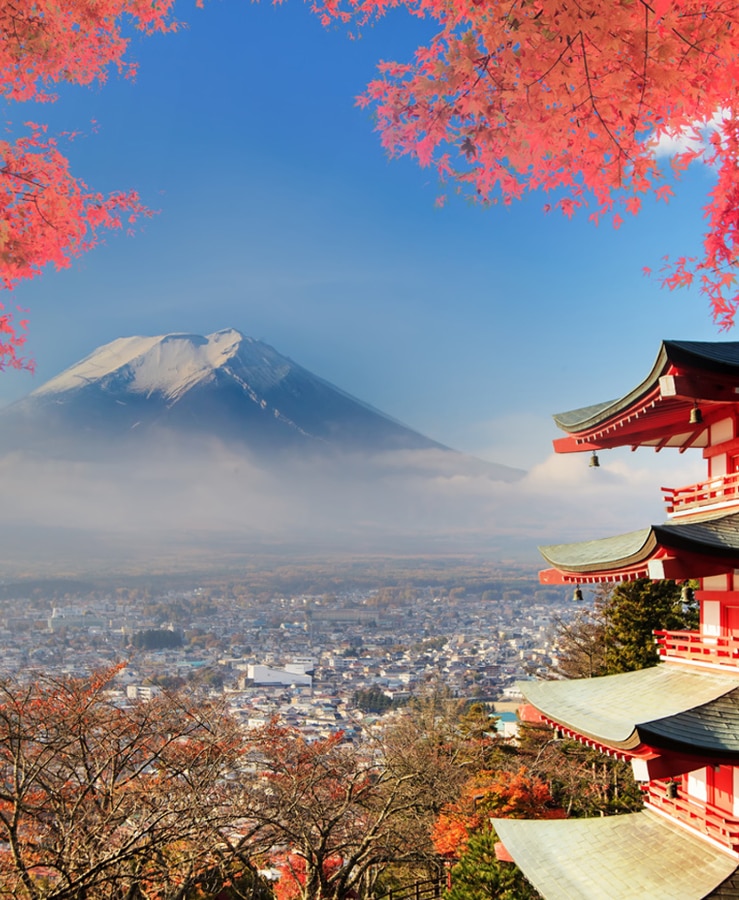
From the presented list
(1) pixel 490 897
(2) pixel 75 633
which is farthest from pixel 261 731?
(2) pixel 75 633

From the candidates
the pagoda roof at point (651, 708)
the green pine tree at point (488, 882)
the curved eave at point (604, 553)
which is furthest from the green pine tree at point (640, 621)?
the curved eave at point (604, 553)

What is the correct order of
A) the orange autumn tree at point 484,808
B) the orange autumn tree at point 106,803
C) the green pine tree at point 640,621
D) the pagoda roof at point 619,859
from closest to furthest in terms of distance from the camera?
the pagoda roof at point 619,859 < the orange autumn tree at point 106,803 < the orange autumn tree at point 484,808 < the green pine tree at point 640,621

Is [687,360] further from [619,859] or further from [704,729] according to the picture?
[619,859]

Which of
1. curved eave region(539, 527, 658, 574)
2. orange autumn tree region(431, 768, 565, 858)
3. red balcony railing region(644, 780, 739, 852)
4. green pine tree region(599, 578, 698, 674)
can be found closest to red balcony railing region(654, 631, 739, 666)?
curved eave region(539, 527, 658, 574)

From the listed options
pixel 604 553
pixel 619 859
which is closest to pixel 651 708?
pixel 619 859

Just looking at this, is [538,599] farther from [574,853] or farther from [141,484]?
[574,853]

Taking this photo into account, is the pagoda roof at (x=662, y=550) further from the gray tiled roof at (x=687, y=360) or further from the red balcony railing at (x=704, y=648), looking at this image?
the gray tiled roof at (x=687, y=360)
